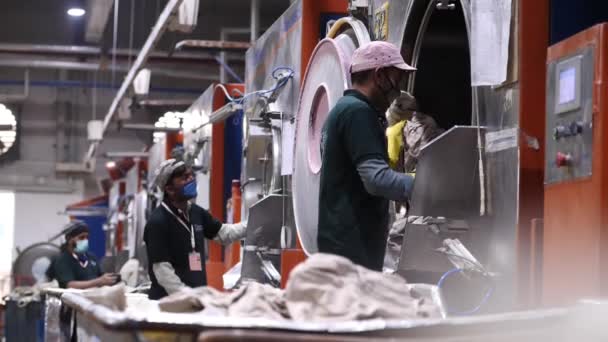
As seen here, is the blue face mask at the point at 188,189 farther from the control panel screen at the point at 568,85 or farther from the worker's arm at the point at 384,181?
the control panel screen at the point at 568,85

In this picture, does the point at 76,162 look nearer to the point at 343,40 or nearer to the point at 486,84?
the point at 343,40

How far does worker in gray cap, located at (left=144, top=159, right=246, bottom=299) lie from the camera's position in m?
5.14

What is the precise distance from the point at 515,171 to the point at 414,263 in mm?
588

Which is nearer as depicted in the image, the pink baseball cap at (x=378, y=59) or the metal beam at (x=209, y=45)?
the pink baseball cap at (x=378, y=59)

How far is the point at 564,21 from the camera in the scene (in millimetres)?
3523

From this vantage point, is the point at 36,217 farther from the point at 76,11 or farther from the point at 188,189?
the point at 188,189

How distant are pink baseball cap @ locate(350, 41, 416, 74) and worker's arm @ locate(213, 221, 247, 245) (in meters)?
2.37

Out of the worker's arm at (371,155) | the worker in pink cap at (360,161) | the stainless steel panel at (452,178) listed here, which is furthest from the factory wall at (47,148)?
the stainless steel panel at (452,178)

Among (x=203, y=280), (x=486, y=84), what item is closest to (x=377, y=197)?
(x=486, y=84)

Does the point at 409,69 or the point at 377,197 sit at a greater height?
the point at 409,69

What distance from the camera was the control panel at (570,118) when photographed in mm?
2918

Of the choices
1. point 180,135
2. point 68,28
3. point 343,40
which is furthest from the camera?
point 68,28

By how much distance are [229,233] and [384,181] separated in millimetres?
2673

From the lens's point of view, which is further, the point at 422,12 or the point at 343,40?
the point at 343,40
